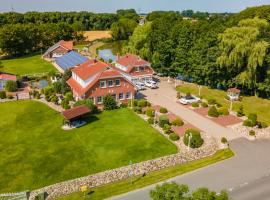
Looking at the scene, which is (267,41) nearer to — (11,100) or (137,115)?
(137,115)

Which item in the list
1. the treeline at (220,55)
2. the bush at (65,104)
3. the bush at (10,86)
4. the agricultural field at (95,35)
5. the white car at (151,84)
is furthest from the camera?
the agricultural field at (95,35)

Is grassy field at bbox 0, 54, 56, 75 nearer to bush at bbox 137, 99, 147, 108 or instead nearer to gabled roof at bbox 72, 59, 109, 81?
gabled roof at bbox 72, 59, 109, 81

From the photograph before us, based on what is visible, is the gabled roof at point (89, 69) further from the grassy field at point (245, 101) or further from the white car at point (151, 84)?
the grassy field at point (245, 101)

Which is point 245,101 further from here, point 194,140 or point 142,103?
point 194,140

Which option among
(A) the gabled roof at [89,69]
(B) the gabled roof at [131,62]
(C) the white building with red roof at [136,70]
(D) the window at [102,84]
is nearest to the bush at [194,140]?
(D) the window at [102,84]

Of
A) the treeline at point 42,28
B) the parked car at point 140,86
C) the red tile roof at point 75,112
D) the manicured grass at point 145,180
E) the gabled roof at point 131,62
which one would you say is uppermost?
the treeline at point 42,28
